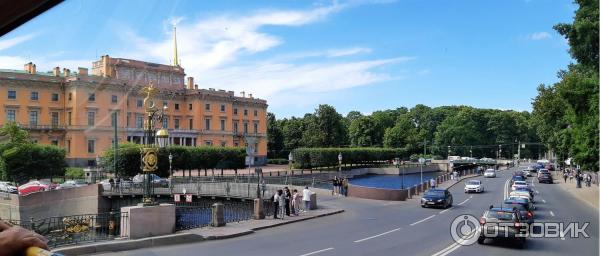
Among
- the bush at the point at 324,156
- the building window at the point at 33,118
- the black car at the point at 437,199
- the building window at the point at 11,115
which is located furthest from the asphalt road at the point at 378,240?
the bush at the point at 324,156

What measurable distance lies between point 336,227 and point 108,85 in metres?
21.8

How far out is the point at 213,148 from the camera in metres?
78.5

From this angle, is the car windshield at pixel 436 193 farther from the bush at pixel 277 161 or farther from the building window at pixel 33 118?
the bush at pixel 277 161

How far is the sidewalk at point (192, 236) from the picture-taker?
53.3ft

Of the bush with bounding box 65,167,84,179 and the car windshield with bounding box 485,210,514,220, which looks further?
the car windshield with bounding box 485,210,514,220

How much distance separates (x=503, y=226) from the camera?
17953 mm

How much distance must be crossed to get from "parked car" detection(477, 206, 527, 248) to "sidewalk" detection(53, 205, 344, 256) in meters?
9.63

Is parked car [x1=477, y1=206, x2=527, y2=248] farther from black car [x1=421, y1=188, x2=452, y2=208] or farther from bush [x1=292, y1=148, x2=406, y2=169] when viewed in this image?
bush [x1=292, y1=148, x2=406, y2=169]

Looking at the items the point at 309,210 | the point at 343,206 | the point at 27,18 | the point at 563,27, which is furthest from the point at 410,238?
the point at 563,27

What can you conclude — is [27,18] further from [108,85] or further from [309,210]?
[309,210]

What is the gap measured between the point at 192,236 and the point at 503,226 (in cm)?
1119

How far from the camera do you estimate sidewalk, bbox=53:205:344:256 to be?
1625cm

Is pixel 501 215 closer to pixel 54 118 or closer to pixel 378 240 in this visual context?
pixel 378 240

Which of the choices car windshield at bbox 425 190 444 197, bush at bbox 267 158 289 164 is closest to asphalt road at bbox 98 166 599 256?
car windshield at bbox 425 190 444 197
